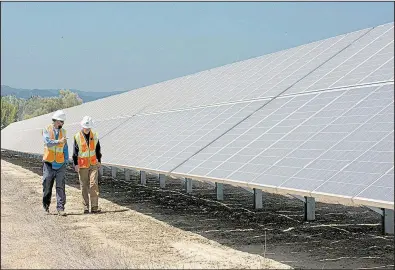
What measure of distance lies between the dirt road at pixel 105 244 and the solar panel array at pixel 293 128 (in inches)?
43.4

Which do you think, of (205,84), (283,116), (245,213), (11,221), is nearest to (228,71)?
(205,84)

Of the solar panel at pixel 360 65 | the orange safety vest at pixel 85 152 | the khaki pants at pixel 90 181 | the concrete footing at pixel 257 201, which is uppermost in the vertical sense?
the solar panel at pixel 360 65

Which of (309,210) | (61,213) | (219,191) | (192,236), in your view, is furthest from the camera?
(219,191)

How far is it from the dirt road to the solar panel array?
110cm

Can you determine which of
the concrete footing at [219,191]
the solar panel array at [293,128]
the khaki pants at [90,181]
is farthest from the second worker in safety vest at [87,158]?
the concrete footing at [219,191]

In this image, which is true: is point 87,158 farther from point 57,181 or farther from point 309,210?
point 309,210

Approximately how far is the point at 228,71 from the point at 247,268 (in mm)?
15861

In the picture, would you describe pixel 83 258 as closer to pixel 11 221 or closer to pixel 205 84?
pixel 11 221

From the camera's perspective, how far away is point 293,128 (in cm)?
1101

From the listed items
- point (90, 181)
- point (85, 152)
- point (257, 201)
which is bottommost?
point (257, 201)

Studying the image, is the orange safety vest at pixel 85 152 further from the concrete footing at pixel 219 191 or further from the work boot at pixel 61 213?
the concrete footing at pixel 219 191

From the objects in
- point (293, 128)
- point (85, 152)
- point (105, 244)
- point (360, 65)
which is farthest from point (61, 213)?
point (360, 65)

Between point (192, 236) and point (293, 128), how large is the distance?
259 cm

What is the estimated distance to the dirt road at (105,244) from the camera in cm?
842
